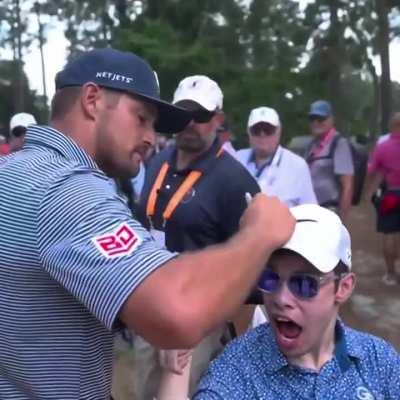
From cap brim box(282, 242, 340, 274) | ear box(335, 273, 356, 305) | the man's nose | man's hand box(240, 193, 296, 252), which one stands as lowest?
ear box(335, 273, 356, 305)

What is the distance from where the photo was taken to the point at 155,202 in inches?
168

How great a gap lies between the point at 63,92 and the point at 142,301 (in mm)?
636

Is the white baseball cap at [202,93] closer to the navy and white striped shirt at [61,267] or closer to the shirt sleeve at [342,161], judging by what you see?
the navy and white striped shirt at [61,267]

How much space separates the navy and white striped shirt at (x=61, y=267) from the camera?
71.9 inches

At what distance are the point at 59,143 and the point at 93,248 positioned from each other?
378 mm

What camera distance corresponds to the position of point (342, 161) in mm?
7699

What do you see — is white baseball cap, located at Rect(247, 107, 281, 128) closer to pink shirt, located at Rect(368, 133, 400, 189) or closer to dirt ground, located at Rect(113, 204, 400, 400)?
dirt ground, located at Rect(113, 204, 400, 400)

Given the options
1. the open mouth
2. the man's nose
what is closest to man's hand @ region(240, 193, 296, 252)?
the man's nose

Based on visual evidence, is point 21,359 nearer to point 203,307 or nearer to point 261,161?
point 203,307

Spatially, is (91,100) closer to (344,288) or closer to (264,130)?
(344,288)

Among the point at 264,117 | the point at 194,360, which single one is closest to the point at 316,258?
the point at 194,360

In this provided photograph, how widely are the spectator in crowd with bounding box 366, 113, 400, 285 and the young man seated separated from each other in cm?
632

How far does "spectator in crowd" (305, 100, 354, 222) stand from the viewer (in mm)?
7672

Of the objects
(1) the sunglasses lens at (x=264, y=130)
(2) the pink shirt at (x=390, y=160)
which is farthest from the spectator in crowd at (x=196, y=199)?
(2) the pink shirt at (x=390, y=160)
